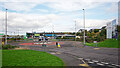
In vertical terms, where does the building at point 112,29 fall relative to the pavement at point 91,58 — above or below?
above

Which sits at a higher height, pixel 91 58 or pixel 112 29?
pixel 112 29

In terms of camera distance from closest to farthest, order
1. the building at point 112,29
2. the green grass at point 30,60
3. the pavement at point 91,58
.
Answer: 1. the green grass at point 30,60
2. the pavement at point 91,58
3. the building at point 112,29

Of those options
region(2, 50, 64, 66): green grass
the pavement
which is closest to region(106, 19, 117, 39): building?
the pavement

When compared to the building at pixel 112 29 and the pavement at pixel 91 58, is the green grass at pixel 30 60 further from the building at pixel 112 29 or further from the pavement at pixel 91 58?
the building at pixel 112 29

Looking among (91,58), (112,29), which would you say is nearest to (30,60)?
(91,58)

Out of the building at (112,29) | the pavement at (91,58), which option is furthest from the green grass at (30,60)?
the building at (112,29)

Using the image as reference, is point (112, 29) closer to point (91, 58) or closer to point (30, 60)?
point (91, 58)

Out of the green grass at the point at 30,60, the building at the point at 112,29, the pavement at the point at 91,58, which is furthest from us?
the building at the point at 112,29

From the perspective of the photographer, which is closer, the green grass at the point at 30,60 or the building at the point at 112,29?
→ the green grass at the point at 30,60

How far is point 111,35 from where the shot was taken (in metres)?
38.5

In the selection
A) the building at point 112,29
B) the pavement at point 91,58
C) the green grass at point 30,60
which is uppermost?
the building at point 112,29

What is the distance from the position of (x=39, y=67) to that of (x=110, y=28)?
120 ft

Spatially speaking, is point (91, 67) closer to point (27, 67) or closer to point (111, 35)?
point (27, 67)

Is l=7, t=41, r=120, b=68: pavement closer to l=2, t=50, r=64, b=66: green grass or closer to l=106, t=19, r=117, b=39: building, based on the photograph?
l=2, t=50, r=64, b=66: green grass
